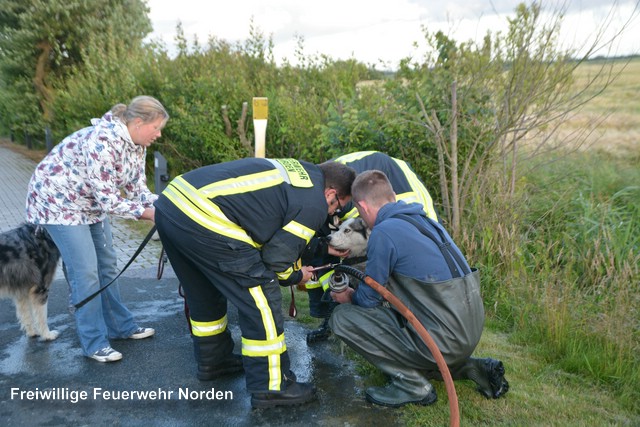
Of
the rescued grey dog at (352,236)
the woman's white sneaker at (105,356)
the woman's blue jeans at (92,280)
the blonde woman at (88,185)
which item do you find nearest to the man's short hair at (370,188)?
the rescued grey dog at (352,236)

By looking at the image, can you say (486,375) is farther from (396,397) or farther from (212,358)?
(212,358)

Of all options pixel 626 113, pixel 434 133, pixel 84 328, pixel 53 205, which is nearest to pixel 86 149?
pixel 53 205

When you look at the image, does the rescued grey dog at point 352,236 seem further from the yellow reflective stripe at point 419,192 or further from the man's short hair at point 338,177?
the man's short hair at point 338,177

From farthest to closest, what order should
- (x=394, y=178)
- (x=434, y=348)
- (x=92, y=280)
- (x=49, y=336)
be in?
(x=49, y=336), (x=394, y=178), (x=92, y=280), (x=434, y=348)

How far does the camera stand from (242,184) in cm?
381

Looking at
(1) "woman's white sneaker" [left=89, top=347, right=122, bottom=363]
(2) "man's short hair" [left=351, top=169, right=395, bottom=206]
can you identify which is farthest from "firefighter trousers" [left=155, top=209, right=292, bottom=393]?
(1) "woman's white sneaker" [left=89, top=347, right=122, bottom=363]

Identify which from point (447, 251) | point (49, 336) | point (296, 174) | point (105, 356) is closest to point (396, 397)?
point (447, 251)

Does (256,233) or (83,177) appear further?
(83,177)

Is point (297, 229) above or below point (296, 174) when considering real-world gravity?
below

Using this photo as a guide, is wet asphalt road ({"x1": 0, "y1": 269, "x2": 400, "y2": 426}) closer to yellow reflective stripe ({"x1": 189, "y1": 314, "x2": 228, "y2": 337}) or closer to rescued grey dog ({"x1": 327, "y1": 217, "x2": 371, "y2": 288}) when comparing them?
yellow reflective stripe ({"x1": 189, "y1": 314, "x2": 228, "y2": 337})

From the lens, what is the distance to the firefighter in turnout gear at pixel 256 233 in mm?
3771

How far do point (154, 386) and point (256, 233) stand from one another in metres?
1.56

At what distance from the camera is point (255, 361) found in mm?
3953

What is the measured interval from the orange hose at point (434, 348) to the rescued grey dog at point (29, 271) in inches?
119
